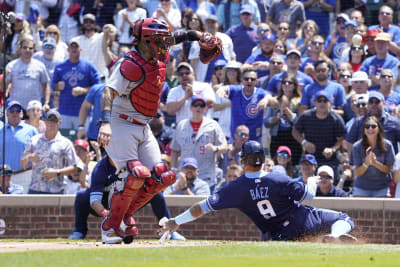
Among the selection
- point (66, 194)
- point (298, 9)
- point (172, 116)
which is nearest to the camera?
point (66, 194)

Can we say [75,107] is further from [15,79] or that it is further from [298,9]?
[298,9]

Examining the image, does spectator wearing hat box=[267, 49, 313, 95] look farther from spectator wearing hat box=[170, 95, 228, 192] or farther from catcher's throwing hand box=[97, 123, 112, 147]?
catcher's throwing hand box=[97, 123, 112, 147]

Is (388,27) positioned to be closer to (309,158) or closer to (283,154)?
(283,154)

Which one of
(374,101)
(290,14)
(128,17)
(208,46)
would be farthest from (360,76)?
(128,17)

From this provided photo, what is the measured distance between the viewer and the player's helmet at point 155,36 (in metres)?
8.60

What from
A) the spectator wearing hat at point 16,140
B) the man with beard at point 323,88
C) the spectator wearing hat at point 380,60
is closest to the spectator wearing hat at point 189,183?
the man with beard at point 323,88

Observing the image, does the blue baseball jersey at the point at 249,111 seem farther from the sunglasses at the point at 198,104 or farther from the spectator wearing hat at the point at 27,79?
the spectator wearing hat at the point at 27,79

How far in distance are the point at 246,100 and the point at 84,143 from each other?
262cm

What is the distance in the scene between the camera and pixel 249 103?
13469 millimetres

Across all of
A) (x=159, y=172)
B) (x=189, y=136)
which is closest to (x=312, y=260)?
(x=159, y=172)

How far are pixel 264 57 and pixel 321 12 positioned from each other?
2817 mm

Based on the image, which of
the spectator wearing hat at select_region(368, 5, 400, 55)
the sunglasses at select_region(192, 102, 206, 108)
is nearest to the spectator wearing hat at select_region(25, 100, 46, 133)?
the sunglasses at select_region(192, 102, 206, 108)

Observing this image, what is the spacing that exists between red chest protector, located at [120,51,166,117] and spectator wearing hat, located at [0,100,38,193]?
4.72 meters

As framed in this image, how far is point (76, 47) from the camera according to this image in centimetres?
1472
